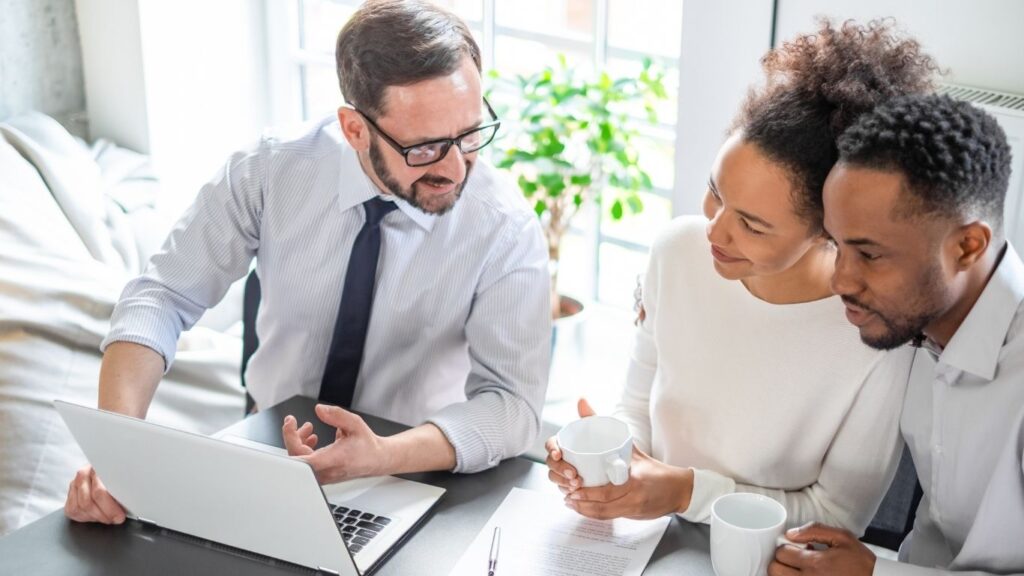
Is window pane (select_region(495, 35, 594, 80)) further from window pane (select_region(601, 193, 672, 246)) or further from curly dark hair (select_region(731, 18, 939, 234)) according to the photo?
curly dark hair (select_region(731, 18, 939, 234))

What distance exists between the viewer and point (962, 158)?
128 cm

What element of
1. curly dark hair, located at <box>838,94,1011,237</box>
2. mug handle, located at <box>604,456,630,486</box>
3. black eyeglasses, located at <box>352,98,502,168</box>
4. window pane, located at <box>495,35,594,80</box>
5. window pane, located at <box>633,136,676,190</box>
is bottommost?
mug handle, located at <box>604,456,630,486</box>

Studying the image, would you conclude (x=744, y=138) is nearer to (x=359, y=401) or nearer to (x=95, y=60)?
(x=359, y=401)

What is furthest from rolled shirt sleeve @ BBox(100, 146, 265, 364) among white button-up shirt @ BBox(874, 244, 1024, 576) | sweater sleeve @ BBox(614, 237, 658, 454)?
white button-up shirt @ BBox(874, 244, 1024, 576)

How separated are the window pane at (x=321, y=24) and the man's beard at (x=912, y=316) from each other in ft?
6.45

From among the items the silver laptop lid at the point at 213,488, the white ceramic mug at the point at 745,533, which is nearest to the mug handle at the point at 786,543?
the white ceramic mug at the point at 745,533

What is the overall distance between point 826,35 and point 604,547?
71cm

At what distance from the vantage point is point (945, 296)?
4.51ft

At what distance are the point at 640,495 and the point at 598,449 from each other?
8cm

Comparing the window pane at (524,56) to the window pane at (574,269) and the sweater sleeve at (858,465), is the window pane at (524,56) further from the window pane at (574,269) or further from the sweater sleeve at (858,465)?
the sweater sleeve at (858,465)

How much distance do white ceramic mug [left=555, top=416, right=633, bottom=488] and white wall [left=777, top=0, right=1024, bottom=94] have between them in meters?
0.96

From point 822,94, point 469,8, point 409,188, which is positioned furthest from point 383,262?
point 469,8

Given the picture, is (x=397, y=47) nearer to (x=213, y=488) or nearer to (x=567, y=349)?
(x=213, y=488)

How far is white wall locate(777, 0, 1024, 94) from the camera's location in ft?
6.44
